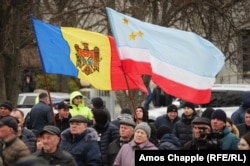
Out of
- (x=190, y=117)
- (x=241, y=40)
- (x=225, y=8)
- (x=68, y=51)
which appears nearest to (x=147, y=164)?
(x=68, y=51)

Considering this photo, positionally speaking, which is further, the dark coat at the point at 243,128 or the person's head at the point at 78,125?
the dark coat at the point at 243,128

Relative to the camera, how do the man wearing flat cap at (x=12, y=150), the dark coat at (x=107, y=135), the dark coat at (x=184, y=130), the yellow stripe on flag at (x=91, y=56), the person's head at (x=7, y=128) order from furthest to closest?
the dark coat at (x=184, y=130) < the yellow stripe on flag at (x=91, y=56) < the dark coat at (x=107, y=135) < the person's head at (x=7, y=128) < the man wearing flat cap at (x=12, y=150)

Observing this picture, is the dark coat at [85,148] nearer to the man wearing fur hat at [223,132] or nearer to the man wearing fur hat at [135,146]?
the man wearing fur hat at [135,146]

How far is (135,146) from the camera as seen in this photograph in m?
9.83

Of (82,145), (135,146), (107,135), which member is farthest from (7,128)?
(107,135)

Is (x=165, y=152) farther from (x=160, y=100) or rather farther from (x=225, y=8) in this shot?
(x=160, y=100)

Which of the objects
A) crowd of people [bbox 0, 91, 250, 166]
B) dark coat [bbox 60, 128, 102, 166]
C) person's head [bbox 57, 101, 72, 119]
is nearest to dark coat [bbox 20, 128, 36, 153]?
crowd of people [bbox 0, 91, 250, 166]

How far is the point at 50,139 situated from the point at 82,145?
4.24ft

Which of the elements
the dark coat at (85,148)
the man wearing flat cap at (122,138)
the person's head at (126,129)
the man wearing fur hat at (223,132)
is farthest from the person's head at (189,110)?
the dark coat at (85,148)

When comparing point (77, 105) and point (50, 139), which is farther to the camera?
point (77, 105)

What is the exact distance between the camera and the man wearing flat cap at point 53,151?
30.2 feet

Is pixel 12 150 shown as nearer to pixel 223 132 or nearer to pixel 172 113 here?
pixel 223 132

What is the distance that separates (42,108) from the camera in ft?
49.9

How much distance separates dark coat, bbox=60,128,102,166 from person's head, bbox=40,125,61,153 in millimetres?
1187
